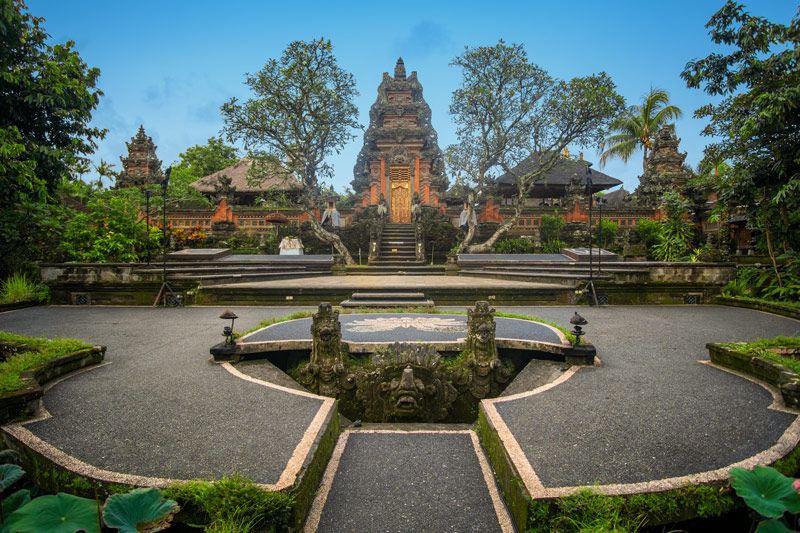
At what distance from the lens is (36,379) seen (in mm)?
3338

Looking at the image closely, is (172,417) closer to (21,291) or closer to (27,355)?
(27,355)

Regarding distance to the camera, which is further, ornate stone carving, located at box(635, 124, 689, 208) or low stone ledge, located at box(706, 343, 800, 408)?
ornate stone carving, located at box(635, 124, 689, 208)

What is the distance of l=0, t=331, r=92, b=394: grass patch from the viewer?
9.66ft

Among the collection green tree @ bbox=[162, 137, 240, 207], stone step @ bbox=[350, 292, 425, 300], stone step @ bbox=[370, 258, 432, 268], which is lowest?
stone step @ bbox=[350, 292, 425, 300]

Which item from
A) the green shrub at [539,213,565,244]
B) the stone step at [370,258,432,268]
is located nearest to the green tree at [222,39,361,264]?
the stone step at [370,258,432,268]

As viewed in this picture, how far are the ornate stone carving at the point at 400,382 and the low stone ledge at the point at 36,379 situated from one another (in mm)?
2584

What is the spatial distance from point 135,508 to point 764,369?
477 cm

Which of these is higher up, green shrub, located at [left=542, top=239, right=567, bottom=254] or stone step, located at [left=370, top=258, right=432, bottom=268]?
green shrub, located at [left=542, top=239, right=567, bottom=254]

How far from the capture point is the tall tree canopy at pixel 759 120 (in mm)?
6910

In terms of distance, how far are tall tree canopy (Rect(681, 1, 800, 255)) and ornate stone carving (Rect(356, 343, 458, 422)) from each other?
7377 mm

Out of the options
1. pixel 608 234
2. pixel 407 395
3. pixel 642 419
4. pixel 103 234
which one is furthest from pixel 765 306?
pixel 103 234

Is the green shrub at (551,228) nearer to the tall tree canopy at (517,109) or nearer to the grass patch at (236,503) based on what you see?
the tall tree canopy at (517,109)

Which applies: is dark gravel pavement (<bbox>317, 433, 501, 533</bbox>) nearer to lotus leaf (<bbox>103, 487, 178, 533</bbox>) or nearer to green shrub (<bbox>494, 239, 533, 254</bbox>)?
lotus leaf (<bbox>103, 487, 178, 533</bbox>)

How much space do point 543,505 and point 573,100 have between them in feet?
48.6
